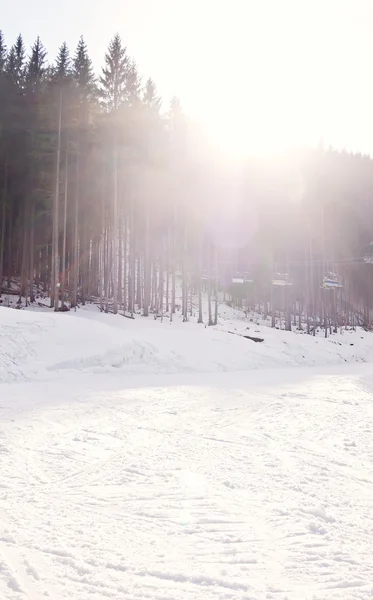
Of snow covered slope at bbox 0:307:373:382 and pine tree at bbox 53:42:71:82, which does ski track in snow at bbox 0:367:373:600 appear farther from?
pine tree at bbox 53:42:71:82

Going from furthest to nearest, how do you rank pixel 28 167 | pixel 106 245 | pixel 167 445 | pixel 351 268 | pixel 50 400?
1. pixel 351 268
2. pixel 106 245
3. pixel 28 167
4. pixel 50 400
5. pixel 167 445

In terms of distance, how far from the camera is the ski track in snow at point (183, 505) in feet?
8.42

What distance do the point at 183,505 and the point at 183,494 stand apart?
0.80 ft

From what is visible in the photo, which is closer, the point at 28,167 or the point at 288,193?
the point at 28,167

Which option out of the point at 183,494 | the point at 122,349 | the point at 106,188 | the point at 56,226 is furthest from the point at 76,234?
the point at 183,494

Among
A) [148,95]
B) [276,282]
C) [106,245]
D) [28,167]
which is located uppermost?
[148,95]

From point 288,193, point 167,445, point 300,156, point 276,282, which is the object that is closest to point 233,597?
point 167,445

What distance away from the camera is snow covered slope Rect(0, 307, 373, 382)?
41.0 ft

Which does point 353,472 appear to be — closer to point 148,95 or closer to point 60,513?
point 60,513

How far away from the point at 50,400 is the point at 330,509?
6301mm

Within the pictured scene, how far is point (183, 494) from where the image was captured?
392cm

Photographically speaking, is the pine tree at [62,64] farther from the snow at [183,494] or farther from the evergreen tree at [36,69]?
the snow at [183,494]

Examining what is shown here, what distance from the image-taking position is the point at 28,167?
79.1 feet

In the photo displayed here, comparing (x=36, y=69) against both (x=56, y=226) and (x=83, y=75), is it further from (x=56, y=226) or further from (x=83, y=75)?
(x=56, y=226)
